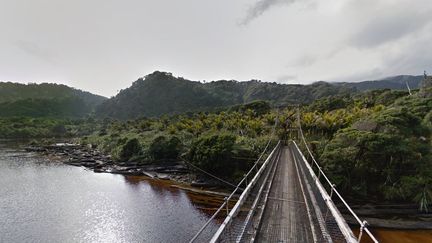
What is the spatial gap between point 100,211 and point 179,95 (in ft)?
356

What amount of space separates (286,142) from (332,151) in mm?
11786

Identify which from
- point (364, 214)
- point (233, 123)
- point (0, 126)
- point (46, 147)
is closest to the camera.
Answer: point (364, 214)

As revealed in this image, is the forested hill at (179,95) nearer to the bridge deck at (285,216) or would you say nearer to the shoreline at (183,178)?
the shoreline at (183,178)

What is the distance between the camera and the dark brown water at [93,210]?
47.7 feet

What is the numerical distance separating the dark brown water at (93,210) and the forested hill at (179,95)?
83.8m

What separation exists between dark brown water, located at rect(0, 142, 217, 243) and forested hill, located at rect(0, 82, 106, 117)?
95.3 meters

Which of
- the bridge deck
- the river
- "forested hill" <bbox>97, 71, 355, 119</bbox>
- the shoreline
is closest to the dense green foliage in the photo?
the shoreline

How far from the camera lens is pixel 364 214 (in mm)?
17438

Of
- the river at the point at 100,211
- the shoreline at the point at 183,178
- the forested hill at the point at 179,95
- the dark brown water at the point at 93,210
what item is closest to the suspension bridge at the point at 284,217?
the river at the point at 100,211

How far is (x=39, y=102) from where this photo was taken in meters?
119

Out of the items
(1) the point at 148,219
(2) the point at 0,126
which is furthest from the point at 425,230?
(2) the point at 0,126

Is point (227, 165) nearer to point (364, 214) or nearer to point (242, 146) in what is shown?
point (242, 146)

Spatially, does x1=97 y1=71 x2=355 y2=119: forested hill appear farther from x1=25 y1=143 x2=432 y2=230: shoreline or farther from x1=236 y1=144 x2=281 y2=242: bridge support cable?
x1=236 y1=144 x2=281 y2=242: bridge support cable

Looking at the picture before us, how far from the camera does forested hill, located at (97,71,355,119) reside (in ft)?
372
